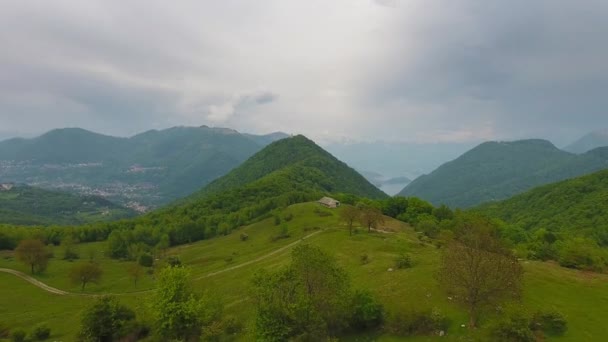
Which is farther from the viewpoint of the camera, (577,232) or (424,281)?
(577,232)

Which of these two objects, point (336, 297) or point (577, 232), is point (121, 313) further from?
point (577, 232)

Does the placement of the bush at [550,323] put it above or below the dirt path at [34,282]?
above

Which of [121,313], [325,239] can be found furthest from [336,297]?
[325,239]

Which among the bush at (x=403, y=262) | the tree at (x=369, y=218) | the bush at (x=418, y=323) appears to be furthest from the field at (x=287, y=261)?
the tree at (x=369, y=218)

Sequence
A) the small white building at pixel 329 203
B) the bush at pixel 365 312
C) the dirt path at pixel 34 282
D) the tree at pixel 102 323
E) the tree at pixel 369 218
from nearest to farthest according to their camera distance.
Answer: the bush at pixel 365 312
the tree at pixel 102 323
the dirt path at pixel 34 282
the tree at pixel 369 218
the small white building at pixel 329 203

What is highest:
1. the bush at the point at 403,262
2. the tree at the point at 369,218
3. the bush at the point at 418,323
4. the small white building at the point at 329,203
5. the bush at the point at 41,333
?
the small white building at the point at 329,203

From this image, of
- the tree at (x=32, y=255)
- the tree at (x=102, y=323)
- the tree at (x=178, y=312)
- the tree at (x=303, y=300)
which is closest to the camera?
the tree at (x=303, y=300)

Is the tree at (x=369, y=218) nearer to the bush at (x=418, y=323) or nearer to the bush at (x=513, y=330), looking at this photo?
the bush at (x=418, y=323)
